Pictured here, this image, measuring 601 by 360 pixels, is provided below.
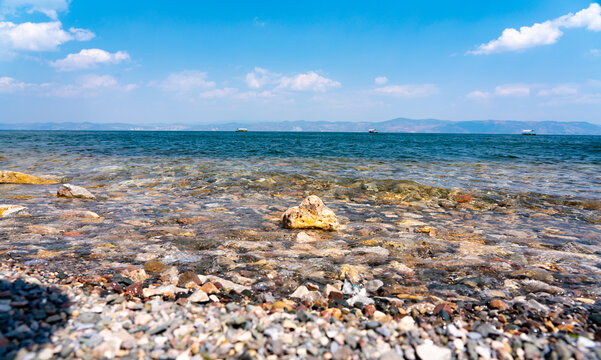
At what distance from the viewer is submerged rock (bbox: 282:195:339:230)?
6199 millimetres

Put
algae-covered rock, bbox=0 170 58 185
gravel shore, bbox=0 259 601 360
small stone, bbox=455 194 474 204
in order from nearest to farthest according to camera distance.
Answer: gravel shore, bbox=0 259 601 360 → small stone, bbox=455 194 474 204 → algae-covered rock, bbox=0 170 58 185

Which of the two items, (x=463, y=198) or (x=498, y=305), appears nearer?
(x=498, y=305)

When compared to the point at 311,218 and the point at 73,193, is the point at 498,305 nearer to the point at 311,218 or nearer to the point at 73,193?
the point at 311,218

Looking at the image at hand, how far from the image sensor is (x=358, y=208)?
8312 millimetres

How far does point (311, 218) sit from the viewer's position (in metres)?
6.21

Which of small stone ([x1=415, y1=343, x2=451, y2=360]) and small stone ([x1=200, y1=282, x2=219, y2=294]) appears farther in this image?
small stone ([x1=200, y1=282, x2=219, y2=294])

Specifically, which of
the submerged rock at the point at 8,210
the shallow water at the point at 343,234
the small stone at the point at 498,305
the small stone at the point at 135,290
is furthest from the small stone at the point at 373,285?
the submerged rock at the point at 8,210

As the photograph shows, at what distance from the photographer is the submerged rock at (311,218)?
6199 mm

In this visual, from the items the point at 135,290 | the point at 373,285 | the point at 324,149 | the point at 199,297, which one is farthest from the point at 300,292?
the point at 324,149

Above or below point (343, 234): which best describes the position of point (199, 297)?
above

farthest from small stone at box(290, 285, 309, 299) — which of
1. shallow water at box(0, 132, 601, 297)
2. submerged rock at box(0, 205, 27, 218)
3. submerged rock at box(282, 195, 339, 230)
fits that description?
submerged rock at box(0, 205, 27, 218)

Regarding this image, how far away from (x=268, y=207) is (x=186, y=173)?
7.67 m

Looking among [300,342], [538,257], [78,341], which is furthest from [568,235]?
[78,341]

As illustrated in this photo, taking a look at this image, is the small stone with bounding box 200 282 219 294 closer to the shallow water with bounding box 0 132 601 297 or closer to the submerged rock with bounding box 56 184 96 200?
the shallow water with bounding box 0 132 601 297
